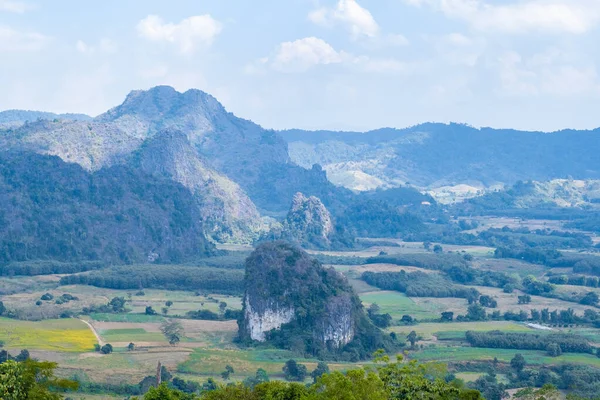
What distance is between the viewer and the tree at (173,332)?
212 feet

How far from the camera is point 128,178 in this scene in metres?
126

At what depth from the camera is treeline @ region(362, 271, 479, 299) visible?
92.4 meters

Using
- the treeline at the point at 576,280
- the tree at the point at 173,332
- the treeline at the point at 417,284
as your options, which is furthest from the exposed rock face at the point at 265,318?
the treeline at the point at 576,280

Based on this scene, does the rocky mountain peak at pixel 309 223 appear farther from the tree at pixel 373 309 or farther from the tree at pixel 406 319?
the tree at pixel 406 319

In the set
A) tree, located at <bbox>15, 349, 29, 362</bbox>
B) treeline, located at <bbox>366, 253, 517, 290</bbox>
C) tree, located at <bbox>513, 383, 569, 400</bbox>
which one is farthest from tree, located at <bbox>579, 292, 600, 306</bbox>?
tree, located at <bbox>15, 349, 29, 362</bbox>

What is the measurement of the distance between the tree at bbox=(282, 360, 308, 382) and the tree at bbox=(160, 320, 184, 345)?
34.5ft

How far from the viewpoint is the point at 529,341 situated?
6706 cm

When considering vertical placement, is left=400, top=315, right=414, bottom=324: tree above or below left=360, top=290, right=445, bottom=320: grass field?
below

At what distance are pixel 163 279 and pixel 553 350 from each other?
144 feet

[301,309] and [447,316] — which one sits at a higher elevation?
[301,309]

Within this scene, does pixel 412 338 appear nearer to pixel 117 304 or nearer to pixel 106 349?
pixel 106 349

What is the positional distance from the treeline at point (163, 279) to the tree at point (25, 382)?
56.7m

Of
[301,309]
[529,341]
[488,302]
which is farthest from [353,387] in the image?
[488,302]

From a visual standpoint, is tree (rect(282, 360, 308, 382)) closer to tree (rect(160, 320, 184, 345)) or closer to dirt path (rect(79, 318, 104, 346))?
tree (rect(160, 320, 184, 345))
